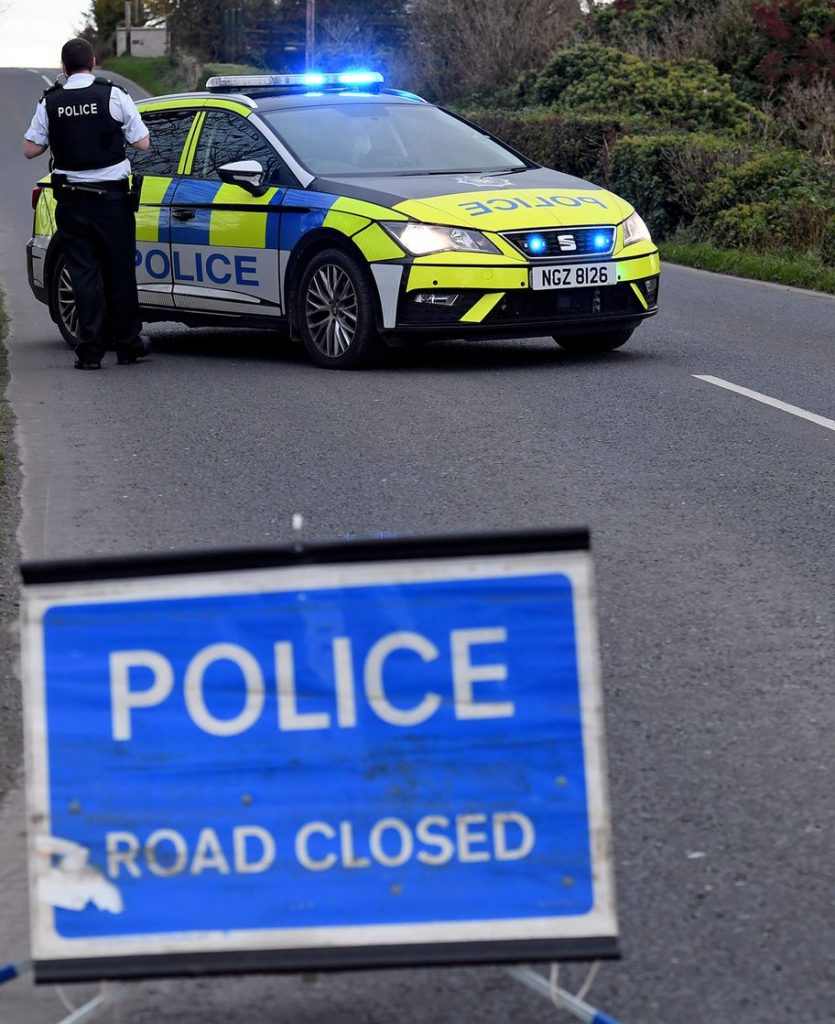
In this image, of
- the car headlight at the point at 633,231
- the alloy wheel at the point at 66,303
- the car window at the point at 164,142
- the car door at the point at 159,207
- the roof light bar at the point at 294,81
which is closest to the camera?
the car headlight at the point at 633,231

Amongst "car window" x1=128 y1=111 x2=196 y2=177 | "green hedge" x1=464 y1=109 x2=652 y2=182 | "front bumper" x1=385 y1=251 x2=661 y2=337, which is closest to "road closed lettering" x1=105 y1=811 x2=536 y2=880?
"front bumper" x1=385 y1=251 x2=661 y2=337

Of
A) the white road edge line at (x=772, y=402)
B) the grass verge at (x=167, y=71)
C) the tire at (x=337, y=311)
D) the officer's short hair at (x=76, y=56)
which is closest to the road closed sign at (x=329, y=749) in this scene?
the white road edge line at (x=772, y=402)

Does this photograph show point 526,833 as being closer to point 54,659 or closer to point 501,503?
point 54,659

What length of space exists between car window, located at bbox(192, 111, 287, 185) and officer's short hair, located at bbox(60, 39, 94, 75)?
104 centimetres

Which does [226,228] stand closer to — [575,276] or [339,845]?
[575,276]

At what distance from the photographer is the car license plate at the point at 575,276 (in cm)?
1057

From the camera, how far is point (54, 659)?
2.95 metres

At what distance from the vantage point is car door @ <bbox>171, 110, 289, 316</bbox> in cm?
1130

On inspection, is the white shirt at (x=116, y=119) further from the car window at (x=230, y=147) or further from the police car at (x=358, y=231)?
the car window at (x=230, y=147)

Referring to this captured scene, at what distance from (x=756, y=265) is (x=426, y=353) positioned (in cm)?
700

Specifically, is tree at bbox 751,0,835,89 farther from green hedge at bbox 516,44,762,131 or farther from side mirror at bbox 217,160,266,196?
side mirror at bbox 217,160,266,196

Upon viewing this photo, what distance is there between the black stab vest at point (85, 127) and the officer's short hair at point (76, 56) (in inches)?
4.6

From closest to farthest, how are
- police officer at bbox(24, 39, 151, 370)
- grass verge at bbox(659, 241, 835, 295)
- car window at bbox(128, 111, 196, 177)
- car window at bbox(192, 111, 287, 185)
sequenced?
→ 1. police officer at bbox(24, 39, 151, 370)
2. car window at bbox(192, 111, 287, 185)
3. car window at bbox(128, 111, 196, 177)
4. grass verge at bbox(659, 241, 835, 295)

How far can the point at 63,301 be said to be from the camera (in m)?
12.5
